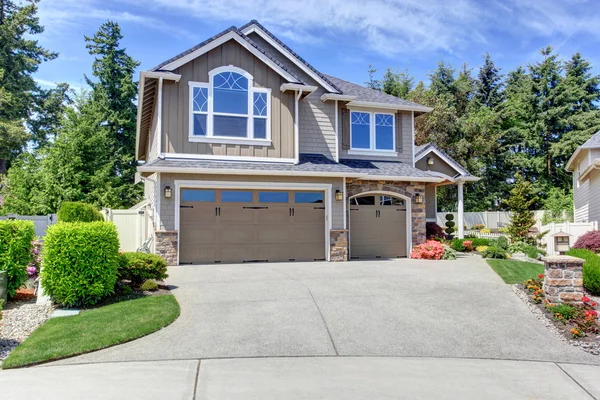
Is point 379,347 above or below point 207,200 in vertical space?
below

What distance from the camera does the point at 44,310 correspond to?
748 cm

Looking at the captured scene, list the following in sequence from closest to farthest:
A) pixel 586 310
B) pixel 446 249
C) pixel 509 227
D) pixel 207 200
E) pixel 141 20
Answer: pixel 586 310 → pixel 207 200 → pixel 141 20 → pixel 446 249 → pixel 509 227

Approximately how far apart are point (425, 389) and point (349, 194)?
10401mm

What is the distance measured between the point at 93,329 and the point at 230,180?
7.16 meters

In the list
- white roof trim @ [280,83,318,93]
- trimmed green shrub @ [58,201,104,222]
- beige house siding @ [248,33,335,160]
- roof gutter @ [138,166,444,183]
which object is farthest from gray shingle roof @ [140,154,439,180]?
white roof trim @ [280,83,318,93]

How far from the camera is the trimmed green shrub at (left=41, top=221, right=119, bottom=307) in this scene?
7.47 meters

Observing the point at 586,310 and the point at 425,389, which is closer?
the point at 425,389

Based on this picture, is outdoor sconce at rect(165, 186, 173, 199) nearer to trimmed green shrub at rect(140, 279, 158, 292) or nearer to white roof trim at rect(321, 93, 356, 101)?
trimmed green shrub at rect(140, 279, 158, 292)

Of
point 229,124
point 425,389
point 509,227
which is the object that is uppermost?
point 229,124

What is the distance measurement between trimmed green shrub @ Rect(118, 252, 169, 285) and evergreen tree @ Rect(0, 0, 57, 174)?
24.1 m

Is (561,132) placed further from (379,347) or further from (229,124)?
(379,347)

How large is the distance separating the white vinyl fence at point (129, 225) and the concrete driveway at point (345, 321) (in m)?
6.87

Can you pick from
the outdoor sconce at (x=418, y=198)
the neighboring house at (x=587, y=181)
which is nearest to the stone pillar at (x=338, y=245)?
the outdoor sconce at (x=418, y=198)

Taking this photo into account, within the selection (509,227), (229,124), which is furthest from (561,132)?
(229,124)
